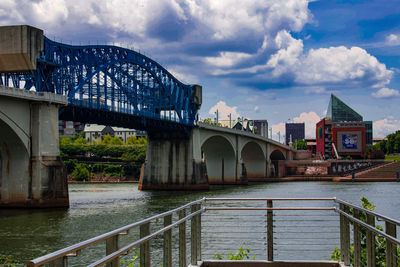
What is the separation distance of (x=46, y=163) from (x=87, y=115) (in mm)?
14431

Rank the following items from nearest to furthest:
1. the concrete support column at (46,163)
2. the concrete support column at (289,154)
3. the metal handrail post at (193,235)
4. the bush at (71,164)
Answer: the metal handrail post at (193,235) < the concrete support column at (46,163) < the bush at (71,164) < the concrete support column at (289,154)

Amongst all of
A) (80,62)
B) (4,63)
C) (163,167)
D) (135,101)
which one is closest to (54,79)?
(4,63)

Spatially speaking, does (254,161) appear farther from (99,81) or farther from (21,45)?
(21,45)

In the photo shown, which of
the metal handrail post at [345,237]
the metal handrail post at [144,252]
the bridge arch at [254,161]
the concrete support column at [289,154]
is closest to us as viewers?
the metal handrail post at [144,252]

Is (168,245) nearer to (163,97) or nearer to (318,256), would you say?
(318,256)

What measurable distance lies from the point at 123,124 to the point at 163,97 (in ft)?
64.6

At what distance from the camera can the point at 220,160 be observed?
10131cm

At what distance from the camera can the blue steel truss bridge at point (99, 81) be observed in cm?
4904

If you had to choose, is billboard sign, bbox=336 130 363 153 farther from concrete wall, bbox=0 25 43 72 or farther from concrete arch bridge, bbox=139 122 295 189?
concrete wall, bbox=0 25 43 72

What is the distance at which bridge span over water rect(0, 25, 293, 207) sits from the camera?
4403cm

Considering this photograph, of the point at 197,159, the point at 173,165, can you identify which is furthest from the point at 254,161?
the point at 173,165

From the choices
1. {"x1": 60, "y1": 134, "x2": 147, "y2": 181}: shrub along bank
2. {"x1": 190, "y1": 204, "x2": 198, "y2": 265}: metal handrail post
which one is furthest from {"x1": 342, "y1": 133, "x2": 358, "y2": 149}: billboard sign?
{"x1": 190, "y1": 204, "x2": 198, "y2": 265}: metal handrail post

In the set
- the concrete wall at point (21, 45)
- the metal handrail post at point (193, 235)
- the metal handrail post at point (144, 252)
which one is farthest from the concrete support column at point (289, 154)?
the metal handrail post at point (144, 252)

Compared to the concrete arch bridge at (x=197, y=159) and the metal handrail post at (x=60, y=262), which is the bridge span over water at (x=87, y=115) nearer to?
the concrete arch bridge at (x=197, y=159)
